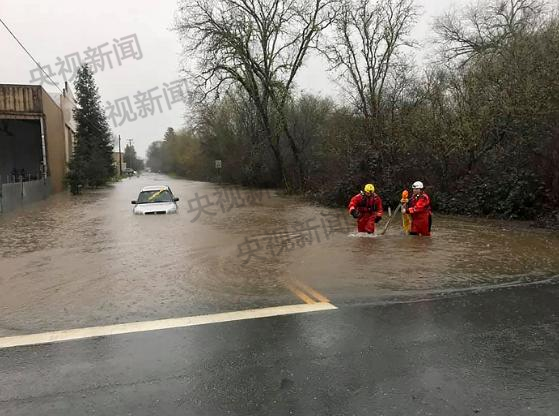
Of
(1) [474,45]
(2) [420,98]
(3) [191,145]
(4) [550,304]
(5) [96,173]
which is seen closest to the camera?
(4) [550,304]

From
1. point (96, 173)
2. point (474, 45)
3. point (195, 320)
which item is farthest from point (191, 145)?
point (195, 320)

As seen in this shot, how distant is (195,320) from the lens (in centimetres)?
577

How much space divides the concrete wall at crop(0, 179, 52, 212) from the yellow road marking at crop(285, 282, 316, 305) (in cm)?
1647

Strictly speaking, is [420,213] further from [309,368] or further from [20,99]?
[20,99]

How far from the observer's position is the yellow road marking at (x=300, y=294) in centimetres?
658

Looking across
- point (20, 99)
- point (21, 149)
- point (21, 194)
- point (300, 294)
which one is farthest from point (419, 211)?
point (21, 149)

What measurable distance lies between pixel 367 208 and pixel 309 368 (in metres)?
8.61

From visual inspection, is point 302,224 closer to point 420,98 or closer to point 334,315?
point 420,98

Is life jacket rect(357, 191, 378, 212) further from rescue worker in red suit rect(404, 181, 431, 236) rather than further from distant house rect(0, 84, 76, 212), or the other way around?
distant house rect(0, 84, 76, 212)

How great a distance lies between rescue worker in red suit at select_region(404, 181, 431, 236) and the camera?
11.9m

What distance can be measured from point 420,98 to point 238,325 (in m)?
16.6

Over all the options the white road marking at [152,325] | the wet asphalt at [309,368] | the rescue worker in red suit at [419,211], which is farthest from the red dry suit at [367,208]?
the wet asphalt at [309,368]

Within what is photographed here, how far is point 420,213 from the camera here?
12234 millimetres

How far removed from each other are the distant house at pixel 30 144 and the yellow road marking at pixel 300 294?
649 inches
